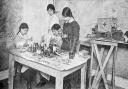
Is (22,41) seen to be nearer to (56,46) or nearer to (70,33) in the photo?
(56,46)

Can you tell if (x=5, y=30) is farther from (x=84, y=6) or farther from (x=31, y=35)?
(x=84, y=6)

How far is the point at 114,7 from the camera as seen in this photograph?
2.23 meters

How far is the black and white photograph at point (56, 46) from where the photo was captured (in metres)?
1.75

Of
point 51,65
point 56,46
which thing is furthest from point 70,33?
point 51,65

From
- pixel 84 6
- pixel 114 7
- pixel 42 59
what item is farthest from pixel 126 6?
pixel 42 59

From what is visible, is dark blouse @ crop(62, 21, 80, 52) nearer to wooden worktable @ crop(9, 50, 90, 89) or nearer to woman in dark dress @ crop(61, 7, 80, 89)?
woman in dark dress @ crop(61, 7, 80, 89)

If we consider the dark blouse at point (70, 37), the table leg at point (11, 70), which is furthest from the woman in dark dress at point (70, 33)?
the table leg at point (11, 70)

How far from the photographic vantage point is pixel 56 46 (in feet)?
6.06

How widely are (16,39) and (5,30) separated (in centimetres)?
25

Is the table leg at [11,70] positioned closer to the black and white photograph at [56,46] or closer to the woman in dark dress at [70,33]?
the black and white photograph at [56,46]

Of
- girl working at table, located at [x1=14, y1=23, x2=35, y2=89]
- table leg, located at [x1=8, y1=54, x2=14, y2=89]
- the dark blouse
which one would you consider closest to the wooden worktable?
table leg, located at [x1=8, y1=54, x2=14, y2=89]

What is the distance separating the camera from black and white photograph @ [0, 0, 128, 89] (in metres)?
1.75

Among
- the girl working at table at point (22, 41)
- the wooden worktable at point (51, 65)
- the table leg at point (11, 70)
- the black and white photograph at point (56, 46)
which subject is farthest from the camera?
the girl working at table at point (22, 41)

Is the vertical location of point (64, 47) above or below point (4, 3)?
below
